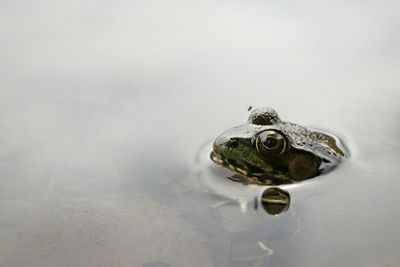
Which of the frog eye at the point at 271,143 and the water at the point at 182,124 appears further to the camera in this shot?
the frog eye at the point at 271,143

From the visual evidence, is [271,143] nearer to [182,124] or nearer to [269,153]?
[269,153]

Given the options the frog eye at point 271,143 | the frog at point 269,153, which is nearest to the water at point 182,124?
the frog at point 269,153

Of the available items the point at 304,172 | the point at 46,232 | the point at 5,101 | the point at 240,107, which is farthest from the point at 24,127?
the point at 304,172

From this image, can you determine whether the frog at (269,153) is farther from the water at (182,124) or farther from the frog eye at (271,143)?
the water at (182,124)

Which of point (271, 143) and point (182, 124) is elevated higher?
point (182, 124)

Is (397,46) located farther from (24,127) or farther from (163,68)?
(24,127)

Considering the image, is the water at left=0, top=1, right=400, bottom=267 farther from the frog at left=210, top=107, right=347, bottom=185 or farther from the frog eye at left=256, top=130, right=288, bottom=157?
the frog eye at left=256, top=130, right=288, bottom=157

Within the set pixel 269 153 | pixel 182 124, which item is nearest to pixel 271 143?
pixel 269 153
